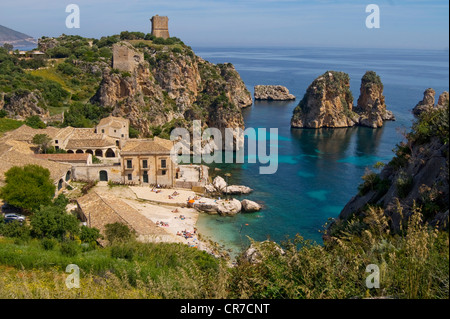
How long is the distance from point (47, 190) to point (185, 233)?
8076 millimetres

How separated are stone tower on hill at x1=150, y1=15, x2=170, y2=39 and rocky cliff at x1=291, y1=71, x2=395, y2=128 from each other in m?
29.1

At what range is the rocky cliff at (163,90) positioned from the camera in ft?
147

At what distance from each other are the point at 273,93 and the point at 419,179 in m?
79.8

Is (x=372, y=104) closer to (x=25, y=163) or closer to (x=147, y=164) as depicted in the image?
(x=147, y=164)

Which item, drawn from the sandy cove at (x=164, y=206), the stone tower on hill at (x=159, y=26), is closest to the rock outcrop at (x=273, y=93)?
the stone tower on hill at (x=159, y=26)

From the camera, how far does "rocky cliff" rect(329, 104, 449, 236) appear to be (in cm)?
1010

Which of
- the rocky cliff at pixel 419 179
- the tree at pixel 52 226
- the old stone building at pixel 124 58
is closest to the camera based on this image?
the rocky cliff at pixel 419 179

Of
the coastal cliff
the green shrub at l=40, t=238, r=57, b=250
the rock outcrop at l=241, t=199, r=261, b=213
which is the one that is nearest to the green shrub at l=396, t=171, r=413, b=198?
the green shrub at l=40, t=238, r=57, b=250

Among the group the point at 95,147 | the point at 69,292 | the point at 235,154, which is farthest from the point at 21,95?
the point at 69,292

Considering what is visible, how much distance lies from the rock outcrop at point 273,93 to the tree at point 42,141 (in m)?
65.5

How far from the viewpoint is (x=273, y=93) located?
295 feet

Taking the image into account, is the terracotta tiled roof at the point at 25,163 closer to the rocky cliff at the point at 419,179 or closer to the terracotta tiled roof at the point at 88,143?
the terracotta tiled roof at the point at 88,143

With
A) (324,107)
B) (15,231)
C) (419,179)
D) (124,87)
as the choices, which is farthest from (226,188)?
(324,107)

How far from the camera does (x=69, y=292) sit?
257 inches
